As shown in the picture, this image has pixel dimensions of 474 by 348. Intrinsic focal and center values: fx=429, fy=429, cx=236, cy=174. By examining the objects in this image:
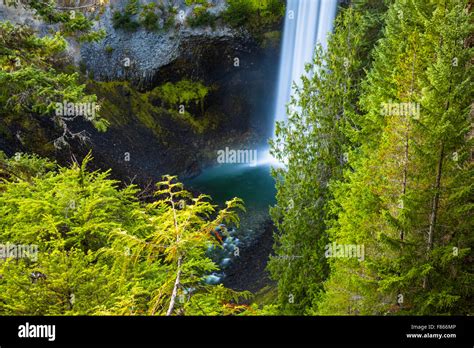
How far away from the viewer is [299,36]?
37.4 meters

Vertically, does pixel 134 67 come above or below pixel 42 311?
above

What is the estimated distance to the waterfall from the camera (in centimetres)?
3394

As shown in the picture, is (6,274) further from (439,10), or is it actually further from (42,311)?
(439,10)

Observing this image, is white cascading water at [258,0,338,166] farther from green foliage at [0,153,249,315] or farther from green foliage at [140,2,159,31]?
green foliage at [0,153,249,315]

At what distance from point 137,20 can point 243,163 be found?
53.0ft

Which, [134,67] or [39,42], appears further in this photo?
[134,67]

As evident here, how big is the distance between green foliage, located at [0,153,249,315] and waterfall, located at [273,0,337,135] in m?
25.1

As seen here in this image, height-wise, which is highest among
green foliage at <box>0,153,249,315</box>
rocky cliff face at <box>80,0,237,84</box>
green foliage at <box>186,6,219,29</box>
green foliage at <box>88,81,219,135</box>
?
green foliage at <box>186,6,219,29</box>

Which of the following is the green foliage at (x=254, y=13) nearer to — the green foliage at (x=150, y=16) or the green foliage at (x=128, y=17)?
the green foliage at (x=150, y=16)

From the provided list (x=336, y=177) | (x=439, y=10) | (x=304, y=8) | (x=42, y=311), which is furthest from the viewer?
(x=304, y=8)

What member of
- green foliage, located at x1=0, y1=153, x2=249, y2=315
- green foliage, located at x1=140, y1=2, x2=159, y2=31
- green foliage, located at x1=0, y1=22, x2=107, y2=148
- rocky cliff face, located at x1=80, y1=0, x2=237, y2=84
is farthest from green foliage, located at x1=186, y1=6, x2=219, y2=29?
green foliage, located at x1=0, y1=153, x2=249, y2=315
